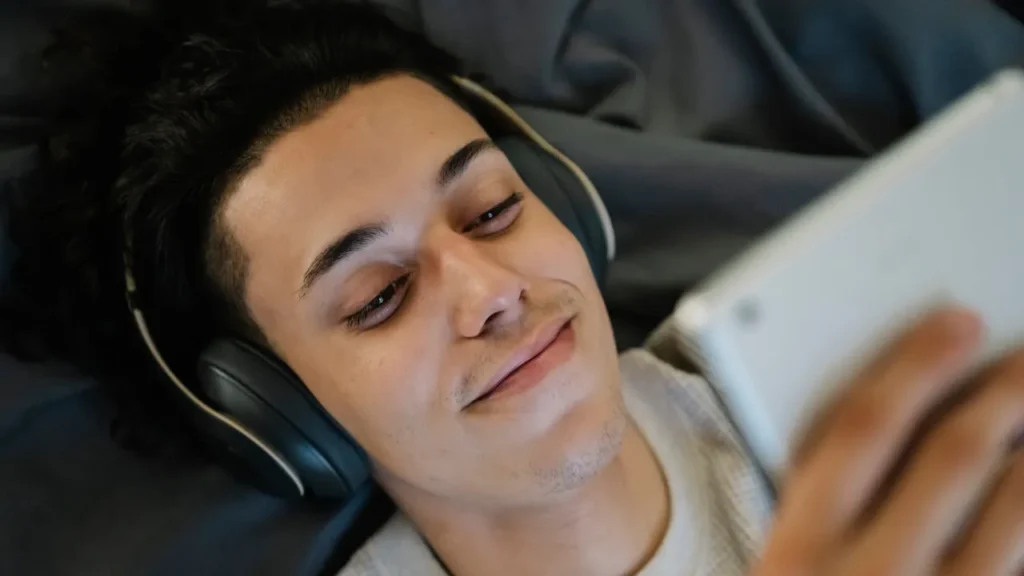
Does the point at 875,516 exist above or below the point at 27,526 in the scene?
above

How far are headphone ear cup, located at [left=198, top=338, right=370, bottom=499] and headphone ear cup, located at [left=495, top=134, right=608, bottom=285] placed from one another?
1.04ft

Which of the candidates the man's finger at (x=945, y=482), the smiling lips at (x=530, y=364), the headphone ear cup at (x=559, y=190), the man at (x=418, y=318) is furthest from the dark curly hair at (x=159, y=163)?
the man's finger at (x=945, y=482)

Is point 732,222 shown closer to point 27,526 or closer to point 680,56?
point 680,56

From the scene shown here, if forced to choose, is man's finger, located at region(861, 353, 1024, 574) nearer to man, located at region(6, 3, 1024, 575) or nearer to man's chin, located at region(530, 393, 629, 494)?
man, located at region(6, 3, 1024, 575)

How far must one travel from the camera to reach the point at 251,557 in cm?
100

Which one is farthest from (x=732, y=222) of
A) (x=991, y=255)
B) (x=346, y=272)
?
(x=346, y=272)

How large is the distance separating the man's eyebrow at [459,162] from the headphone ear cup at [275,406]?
244mm

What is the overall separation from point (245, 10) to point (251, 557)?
23.6 inches

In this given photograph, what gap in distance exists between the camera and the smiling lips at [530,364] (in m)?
0.78

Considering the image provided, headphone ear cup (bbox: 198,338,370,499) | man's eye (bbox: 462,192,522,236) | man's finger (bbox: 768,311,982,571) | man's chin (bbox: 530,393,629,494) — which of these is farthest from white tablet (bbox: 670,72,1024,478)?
headphone ear cup (bbox: 198,338,370,499)

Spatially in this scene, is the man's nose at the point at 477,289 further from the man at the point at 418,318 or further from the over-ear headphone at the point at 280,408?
the over-ear headphone at the point at 280,408

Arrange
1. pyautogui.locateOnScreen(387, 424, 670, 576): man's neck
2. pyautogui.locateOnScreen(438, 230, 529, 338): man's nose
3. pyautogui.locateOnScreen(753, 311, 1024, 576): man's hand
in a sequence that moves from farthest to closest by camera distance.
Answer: pyautogui.locateOnScreen(387, 424, 670, 576): man's neck, pyautogui.locateOnScreen(438, 230, 529, 338): man's nose, pyautogui.locateOnScreen(753, 311, 1024, 576): man's hand

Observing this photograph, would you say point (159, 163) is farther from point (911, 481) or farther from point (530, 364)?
point (911, 481)

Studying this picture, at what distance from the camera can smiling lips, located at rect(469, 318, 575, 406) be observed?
78 cm
